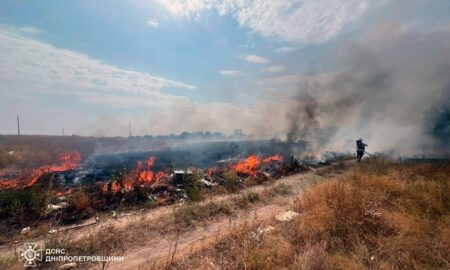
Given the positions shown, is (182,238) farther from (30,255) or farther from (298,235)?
(30,255)

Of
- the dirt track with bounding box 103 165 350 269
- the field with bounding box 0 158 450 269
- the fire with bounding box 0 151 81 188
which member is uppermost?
the fire with bounding box 0 151 81 188

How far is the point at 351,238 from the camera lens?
18.7ft

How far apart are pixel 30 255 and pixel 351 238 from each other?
7.54 metres

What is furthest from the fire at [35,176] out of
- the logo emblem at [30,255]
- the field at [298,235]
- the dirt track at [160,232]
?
the field at [298,235]

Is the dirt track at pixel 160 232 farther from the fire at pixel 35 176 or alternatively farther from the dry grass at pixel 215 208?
the fire at pixel 35 176

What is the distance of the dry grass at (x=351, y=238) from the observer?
4.80 m

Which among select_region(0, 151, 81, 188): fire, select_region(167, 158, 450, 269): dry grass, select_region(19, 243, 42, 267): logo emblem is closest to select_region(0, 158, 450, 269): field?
select_region(167, 158, 450, 269): dry grass

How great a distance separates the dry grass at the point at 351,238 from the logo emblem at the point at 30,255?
3.18m

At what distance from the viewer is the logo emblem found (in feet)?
17.6

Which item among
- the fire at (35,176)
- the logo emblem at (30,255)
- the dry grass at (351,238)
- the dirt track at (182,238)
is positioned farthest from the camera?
the fire at (35,176)

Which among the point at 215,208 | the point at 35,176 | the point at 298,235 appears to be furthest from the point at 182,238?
the point at 35,176

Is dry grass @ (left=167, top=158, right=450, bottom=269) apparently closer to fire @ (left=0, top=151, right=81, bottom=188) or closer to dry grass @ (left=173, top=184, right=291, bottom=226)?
dry grass @ (left=173, top=184, right=291, bottom=226)

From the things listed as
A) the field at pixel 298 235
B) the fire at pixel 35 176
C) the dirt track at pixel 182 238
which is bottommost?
the dirt track at pixel 182 238

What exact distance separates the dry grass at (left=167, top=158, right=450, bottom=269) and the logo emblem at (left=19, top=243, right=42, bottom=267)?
3.18m
